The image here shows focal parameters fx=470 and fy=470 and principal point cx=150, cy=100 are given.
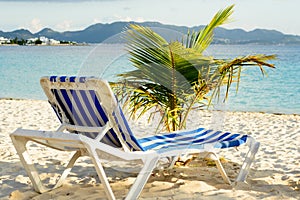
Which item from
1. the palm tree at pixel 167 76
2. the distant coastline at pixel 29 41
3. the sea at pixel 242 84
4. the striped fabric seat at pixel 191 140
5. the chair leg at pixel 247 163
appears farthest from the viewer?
the distant coastline at pixel 29 41

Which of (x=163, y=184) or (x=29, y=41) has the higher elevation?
(x=163, y=184)

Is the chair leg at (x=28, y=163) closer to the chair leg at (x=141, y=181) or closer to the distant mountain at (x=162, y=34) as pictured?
the chair leg at (x=141, y=181)

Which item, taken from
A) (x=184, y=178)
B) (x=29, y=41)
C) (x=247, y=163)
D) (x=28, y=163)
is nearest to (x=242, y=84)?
(x=247, y=163)

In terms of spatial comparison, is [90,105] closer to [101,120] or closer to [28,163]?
[101,120]

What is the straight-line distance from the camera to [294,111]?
15.9 metres

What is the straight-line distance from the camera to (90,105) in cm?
325

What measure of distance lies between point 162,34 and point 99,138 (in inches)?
52.8

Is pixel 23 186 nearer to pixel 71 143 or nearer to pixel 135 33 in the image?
pixel 71 143

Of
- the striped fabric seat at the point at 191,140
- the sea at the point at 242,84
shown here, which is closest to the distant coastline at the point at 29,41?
the sea at the point at 242,84

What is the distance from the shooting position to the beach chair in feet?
10.0

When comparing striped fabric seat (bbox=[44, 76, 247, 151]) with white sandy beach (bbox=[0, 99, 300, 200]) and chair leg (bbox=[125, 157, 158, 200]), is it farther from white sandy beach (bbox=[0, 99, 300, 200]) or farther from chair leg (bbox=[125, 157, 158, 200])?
white sandy beach (bbox=[0, 99, 300, 200])

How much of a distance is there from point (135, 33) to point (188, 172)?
51.2 inches

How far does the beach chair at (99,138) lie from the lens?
3.05 meters

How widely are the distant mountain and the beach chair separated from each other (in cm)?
61
